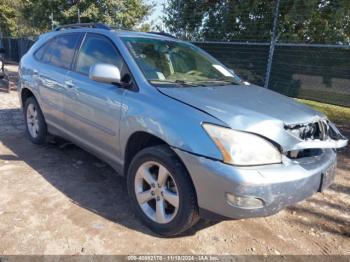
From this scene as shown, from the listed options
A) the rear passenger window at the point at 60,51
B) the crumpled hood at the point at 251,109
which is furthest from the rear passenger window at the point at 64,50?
the crumpled hood at the point at 251,109

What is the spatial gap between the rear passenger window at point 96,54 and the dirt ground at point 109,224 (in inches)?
52.9

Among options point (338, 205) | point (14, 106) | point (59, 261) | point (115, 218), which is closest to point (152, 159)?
point (115, 218)

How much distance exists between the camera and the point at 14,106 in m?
7.99

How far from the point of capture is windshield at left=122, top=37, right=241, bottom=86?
337cm

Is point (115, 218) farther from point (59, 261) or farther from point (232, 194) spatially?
point (232, 194)

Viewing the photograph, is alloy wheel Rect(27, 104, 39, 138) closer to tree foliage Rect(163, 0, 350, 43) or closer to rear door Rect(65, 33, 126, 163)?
rear door Rect(65, 33, 126, 163)

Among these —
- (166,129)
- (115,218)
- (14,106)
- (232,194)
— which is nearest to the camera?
(232,194)

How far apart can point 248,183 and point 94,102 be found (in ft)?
6.29

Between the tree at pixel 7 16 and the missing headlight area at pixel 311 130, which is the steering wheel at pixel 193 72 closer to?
the missing headlight area at pixel 311 130

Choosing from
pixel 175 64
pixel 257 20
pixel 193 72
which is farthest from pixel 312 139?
pixel 257 20

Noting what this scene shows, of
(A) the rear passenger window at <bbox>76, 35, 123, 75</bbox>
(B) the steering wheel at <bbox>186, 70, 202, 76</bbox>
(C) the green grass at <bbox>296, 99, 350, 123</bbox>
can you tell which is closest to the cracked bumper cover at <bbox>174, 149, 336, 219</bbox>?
(B) the steering wheel at <bbox>186, 70, 202, 76</bbox>

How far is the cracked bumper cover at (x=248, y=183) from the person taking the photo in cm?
242

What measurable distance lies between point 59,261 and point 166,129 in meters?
1.29

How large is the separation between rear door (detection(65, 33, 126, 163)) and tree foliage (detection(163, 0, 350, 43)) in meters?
5.49
